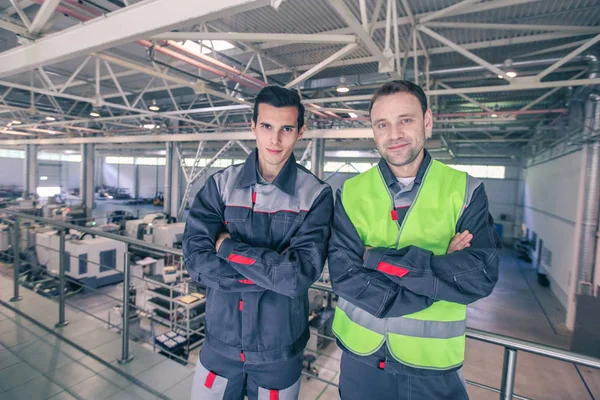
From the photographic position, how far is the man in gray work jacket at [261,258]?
1836 mm

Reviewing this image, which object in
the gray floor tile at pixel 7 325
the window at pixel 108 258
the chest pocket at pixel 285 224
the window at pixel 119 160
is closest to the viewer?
the chest pocket at pixel 285 224

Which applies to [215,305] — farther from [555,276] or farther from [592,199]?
[555,276]

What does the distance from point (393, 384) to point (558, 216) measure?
16.1m

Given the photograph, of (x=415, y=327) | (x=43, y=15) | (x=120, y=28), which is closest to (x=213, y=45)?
(x=43, y=15)

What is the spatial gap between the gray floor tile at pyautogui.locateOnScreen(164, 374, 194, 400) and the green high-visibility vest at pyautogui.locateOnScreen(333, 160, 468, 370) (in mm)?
1598

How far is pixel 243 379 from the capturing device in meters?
1.94

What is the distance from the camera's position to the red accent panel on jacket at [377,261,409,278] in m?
1.62

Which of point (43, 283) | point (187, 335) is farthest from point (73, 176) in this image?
point (187, 335)

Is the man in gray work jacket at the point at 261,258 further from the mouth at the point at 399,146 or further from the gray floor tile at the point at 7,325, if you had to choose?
the gray floor tile at the point at 7,325

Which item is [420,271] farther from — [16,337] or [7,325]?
[7,325]

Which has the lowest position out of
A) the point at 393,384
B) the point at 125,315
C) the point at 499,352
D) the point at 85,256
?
the point at 499,352

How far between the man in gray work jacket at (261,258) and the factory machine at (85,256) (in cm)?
1089

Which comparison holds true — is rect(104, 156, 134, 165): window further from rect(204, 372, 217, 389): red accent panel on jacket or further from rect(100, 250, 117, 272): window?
rect(204, 372, 217, 389): red accent panel on jacket

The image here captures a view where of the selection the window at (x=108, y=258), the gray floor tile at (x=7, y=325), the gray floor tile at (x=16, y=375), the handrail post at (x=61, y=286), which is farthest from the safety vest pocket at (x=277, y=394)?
the window at (x=108, y=258)
